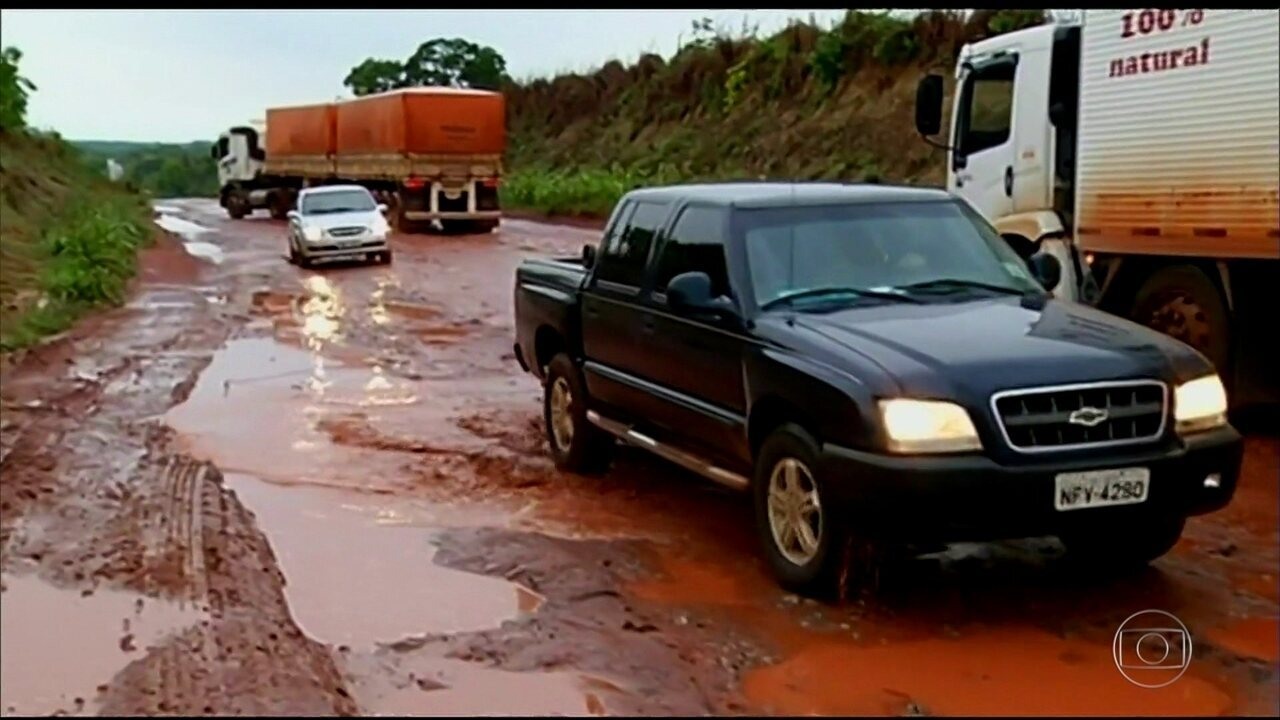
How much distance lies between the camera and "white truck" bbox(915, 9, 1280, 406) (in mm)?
9430

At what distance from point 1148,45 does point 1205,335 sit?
2.04 meters

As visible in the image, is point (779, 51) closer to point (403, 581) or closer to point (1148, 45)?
point (1148, 45)

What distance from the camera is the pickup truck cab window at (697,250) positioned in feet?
23.8

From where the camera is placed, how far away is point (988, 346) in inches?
235

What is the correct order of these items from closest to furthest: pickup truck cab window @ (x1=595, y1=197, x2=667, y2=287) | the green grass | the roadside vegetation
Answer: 1. pickup truck cab window @ (x1=595, y1=197, x2=667, y2=287)
2. the green grass
3. the roadside vegetation

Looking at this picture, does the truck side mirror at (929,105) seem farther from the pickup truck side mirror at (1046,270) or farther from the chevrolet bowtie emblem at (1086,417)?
the chevrolet bowtie emblem at (1086,417)

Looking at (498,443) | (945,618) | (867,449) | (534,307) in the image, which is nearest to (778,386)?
(867,449)

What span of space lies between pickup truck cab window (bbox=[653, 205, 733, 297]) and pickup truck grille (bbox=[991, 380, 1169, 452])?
5.81 ft

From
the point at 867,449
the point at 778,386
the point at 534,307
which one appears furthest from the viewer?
the point at 534,307

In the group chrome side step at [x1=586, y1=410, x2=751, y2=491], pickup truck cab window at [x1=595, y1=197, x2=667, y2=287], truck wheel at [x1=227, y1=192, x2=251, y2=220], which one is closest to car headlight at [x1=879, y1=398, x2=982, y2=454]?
chrome side step at [x1=586, y1=410, x2=751, y2=491]

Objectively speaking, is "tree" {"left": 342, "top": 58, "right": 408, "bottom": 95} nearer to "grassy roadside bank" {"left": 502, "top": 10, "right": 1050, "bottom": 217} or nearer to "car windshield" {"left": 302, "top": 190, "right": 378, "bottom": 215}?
"grassy roadside bank" {"left": 502, "top": 10, "right": 1050, "bottom": 217}

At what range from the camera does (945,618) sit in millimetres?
5949

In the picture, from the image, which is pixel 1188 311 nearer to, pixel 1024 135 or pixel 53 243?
→ pixel 1024 135

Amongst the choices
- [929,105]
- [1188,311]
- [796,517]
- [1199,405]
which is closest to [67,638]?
[796,517]
